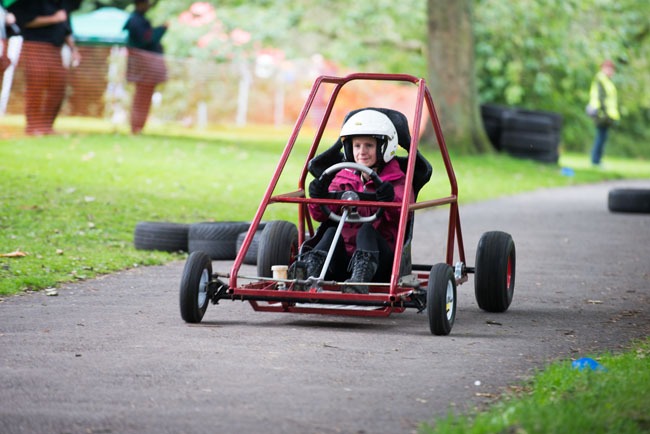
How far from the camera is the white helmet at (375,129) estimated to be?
7.16 meters

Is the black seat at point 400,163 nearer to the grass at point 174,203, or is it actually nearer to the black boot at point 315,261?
the black boot at point 315,261

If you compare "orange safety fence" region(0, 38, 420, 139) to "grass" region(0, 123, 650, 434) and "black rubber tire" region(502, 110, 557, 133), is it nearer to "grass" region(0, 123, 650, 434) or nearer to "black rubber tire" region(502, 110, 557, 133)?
"grass" region(0, 123, 650, 434)

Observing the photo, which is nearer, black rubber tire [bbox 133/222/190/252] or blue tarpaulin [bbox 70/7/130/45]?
black rubber tire [bbox 133/222/190/252]

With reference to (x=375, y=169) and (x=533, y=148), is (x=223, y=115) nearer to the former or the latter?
(x=533, y=148)

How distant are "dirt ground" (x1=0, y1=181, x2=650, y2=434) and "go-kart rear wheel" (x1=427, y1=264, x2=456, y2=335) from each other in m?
0.11

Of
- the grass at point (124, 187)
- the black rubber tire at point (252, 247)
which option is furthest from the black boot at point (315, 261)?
the black rubber tire at point (252, 247)

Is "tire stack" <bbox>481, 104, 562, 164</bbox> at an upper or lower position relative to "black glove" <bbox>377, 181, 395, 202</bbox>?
lower

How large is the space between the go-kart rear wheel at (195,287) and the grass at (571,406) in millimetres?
1877

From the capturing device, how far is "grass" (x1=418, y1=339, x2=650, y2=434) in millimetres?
4328

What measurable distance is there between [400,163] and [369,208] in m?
0.40

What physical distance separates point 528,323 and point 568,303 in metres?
0.92

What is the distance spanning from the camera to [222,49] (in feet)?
104

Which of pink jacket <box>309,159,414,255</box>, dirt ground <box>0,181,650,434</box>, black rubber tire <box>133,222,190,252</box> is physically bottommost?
black rubber tire <box>133,222,190,252</box>

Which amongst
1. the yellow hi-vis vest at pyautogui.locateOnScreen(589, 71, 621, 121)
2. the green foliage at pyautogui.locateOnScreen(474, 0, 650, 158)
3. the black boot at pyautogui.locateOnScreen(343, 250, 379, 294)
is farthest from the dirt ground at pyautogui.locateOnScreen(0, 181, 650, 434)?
the green foliage at pyautogui.locateOnScreen(474, 0, 650, 158)
